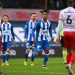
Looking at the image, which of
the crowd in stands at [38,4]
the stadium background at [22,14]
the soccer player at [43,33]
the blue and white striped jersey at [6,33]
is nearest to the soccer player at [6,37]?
the blue and white striped jersey at [6,33]

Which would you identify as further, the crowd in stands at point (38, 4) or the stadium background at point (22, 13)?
the crowd in stands at point (38, 4)

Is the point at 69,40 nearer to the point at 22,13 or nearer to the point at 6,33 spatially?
the point at 6,33

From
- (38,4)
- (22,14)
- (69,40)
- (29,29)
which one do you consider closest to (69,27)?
(69,40)

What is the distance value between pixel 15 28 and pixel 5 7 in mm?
1934

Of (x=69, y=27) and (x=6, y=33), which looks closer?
(x=69, y=27)

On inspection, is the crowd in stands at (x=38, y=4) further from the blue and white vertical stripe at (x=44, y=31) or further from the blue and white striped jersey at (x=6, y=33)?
the blue and white vertical stripe at (x=44, y=31)

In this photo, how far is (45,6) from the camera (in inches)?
1385

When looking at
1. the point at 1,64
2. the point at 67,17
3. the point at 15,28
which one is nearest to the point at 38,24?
the point at 1,64

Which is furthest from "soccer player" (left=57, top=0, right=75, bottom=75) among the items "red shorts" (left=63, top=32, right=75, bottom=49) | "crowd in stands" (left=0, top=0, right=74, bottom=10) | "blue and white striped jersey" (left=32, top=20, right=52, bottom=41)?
"crowd in stands" (left=0, top=0, right=74, bottom=10)

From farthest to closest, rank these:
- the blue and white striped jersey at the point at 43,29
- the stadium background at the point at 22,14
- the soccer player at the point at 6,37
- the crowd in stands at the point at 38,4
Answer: the crowd in stands at the point at 38,4 → the stadium background at the point at 22,14 → the soccer player at the point at 6,37 → the blue and white striped jersey at the point at 43,29

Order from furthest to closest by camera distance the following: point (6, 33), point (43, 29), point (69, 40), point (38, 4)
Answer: point (38, 4)
point (6, 33)
point (43, 29)
point (69, 40)

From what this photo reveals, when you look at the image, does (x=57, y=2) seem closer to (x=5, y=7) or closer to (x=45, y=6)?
(x=45, y=6)

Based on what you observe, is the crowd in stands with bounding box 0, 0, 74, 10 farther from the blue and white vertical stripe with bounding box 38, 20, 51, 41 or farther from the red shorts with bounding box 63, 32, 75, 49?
the red shorts with bounding box 63, 32, 75, 49

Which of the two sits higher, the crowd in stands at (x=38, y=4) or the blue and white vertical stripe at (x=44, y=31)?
the crowd in stands at (x=38, y=4)
